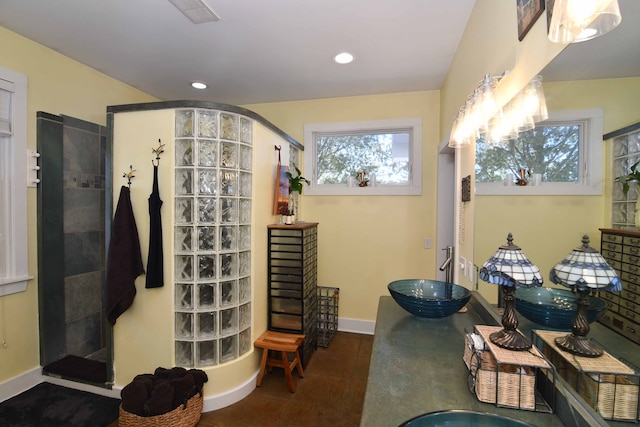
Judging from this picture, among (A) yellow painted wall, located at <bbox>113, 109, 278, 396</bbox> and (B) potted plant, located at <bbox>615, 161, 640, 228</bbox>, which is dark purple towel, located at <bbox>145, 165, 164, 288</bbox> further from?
(B) potted plant, located at <bbox>615, 161, 640, 228</bbox>

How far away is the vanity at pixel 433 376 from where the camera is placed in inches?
29.6

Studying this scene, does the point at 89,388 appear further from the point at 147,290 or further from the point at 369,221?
the point at 369,221

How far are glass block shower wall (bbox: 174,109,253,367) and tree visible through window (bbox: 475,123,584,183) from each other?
1.61 m

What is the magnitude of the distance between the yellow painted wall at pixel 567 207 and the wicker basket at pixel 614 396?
12.9 inches

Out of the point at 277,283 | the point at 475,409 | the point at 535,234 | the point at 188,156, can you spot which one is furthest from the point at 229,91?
the point at 475,409

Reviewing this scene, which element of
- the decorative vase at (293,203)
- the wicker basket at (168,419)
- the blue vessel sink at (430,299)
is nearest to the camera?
the blue vessel sink at (430,299)

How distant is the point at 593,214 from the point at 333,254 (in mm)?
2560

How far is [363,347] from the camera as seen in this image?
9.32 ft

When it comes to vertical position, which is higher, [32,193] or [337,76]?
[337,76]

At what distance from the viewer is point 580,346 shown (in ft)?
2.62

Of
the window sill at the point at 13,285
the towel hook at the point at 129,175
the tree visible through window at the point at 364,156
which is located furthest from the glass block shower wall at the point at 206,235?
the tree visible through window at the point at 364,156

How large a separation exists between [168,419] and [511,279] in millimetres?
1934

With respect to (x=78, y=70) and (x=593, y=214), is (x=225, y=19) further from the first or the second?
(x=593, y=214)

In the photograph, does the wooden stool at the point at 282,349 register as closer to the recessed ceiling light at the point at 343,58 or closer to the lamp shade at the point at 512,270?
the lamp shade at the point at 512,270
